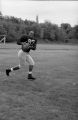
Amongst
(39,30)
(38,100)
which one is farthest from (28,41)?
(39,30)

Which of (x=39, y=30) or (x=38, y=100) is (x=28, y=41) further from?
(x=39, y=30)

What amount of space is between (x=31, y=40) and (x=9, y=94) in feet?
10.3

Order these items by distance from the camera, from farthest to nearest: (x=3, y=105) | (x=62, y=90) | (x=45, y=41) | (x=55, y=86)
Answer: (x=45, y=41) < (x=55, y=86) < (x=62, y=90) < (x=3, y=105)

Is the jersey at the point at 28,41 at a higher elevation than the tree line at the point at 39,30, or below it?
higher

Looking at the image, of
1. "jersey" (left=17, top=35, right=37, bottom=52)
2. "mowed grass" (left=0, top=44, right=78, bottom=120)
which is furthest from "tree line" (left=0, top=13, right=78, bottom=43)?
"mowed grass" (left=0, top=44, right=78, bottom=120)

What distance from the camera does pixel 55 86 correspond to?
28.2 ft

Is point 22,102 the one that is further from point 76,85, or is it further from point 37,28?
point 37,28

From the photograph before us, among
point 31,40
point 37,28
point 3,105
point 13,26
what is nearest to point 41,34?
point 37,28

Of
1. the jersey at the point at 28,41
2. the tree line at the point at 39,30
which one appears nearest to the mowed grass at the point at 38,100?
the jersey at the point at 28,41

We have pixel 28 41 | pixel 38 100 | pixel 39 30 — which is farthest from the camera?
pixel 39 30

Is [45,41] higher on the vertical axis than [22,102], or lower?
lower

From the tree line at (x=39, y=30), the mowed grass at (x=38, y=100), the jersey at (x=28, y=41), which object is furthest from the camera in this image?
the tree line at (x=39, y=30)

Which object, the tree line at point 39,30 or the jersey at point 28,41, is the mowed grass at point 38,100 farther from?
the tree line at point 39,30

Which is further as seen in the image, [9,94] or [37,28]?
[37,28]
